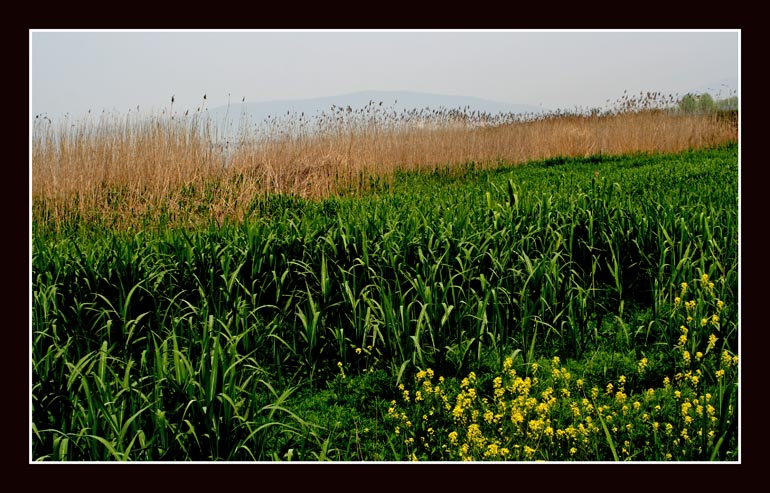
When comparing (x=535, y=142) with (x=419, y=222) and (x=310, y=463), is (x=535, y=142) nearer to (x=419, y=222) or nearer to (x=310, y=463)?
(x=419, y=222)

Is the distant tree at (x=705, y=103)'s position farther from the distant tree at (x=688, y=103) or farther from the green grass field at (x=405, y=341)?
the green grass field at (x=405, y=341)

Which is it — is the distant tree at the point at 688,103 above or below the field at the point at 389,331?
above

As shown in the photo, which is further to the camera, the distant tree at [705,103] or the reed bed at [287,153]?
the distant tree at [705,103]

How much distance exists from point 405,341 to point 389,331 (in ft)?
0.31

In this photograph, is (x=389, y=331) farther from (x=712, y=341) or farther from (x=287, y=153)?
(x=287, y=153)

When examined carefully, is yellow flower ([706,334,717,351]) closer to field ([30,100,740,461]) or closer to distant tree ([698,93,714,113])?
field ([30,100,740,461])

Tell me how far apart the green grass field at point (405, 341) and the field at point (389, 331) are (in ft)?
0.05

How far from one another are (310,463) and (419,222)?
2720mm

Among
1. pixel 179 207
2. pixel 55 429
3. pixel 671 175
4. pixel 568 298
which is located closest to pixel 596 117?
pixel 671 175

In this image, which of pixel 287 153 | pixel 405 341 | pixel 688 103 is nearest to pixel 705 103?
pixel 688 103

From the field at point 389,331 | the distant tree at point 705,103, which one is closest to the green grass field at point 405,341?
the field at point 389,331

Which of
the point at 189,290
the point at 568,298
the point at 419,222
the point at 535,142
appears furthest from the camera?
the point at 535,142

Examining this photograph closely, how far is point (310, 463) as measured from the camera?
2275 mm

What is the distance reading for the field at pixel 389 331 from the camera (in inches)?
99.5
